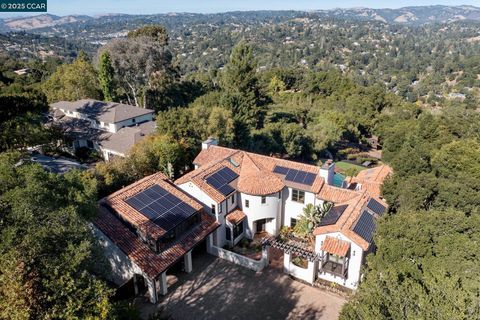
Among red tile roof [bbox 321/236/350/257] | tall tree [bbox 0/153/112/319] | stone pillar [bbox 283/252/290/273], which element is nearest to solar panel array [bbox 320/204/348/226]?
red tile roof [bbox 321/236/350/257]

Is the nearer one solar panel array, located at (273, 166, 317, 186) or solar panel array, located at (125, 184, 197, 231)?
solar panel array, located at (125, 184, 197, 231)

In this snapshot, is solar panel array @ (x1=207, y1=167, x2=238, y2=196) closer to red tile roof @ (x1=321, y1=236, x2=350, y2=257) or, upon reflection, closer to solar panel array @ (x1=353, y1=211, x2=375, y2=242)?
red tile roof @ (x1=321, y1=236, x2=350, y2=257)

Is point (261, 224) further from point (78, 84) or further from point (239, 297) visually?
point (78, 84)

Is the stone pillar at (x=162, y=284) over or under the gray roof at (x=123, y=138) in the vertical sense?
under

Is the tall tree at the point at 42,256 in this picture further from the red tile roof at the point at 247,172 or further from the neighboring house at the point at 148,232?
the red tile roof at the point at 247,172

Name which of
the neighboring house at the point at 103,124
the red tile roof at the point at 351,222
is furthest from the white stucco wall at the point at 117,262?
the neighboring house at the point at 103,124

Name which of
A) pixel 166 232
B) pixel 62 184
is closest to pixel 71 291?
pixel 62 184

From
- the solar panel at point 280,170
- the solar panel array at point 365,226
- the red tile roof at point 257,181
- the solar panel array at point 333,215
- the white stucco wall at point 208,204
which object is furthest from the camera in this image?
the solar panel at point 280,170

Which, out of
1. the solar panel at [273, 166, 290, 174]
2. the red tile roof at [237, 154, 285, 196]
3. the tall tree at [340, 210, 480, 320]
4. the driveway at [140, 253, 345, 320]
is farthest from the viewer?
the solar panel at [273, 166, 290, 174]
